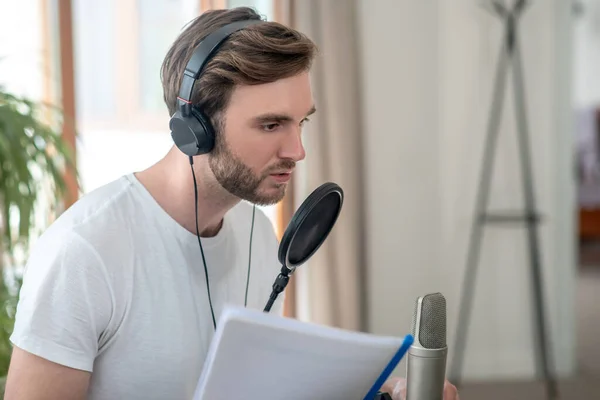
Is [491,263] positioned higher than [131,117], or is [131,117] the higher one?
[131,117]

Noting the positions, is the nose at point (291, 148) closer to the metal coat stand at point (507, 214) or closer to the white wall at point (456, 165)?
the white wall at point (456, 165)

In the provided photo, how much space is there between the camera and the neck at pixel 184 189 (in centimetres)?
116

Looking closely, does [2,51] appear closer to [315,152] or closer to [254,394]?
[315,152]

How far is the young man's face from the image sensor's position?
1085 mm

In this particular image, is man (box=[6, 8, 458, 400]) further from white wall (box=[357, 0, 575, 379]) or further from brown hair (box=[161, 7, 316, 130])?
white wall (box=[357, 0, 575, 379])

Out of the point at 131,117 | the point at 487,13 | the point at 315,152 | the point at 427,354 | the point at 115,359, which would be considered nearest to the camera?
the point at 427,354

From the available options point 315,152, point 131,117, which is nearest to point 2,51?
point 315,152

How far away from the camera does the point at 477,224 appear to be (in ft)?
10.2

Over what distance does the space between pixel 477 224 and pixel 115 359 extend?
2.35 m

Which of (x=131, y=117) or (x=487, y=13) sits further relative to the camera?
(x=131, y=117)

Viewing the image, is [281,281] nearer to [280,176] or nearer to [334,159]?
[280,176]

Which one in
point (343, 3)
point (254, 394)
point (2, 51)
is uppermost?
point (343, 3)

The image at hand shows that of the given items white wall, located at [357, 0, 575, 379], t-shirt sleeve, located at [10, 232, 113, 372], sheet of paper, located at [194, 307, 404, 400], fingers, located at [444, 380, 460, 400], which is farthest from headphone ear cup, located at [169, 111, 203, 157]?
white wall, located at [357, 0, 575, 379]

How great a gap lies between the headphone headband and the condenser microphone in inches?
20.5
